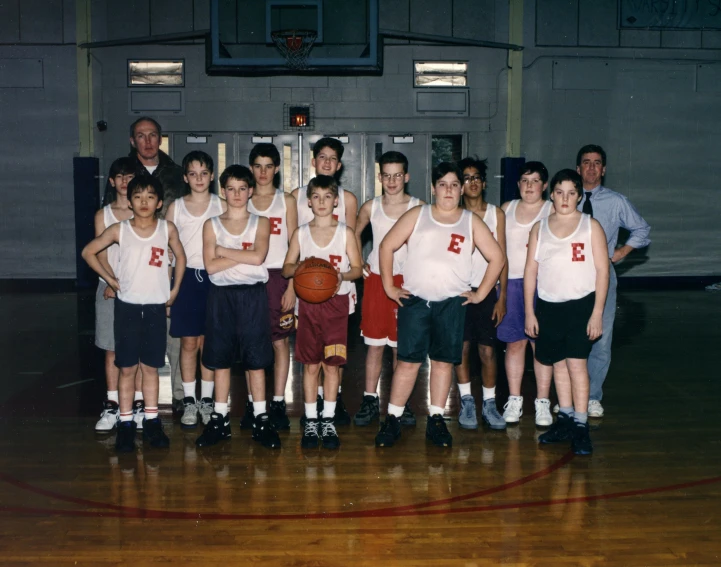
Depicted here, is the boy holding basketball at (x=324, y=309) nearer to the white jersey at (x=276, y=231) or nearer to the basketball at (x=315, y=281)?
the basketball at (x=315, y=281)

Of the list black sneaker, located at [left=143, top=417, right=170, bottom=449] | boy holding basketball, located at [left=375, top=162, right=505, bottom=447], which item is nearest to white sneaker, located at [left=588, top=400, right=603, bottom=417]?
boy holding basketball, located at [left=375, top=162, right=505, bottom=447]

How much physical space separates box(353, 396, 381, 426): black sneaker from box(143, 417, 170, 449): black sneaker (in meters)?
1.06

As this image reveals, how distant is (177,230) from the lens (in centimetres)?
451

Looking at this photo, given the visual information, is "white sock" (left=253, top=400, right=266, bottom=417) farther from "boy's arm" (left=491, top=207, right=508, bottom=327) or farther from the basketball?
"boy's arm" (left=491, top=207, right=508, bottom=327)

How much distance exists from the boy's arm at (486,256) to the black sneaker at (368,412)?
0.91m

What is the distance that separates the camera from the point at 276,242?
465cm

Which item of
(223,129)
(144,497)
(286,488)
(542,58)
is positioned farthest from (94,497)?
(542,58)

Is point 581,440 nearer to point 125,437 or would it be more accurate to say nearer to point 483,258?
point 483,258

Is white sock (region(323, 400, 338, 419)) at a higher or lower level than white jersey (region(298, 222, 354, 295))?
lower

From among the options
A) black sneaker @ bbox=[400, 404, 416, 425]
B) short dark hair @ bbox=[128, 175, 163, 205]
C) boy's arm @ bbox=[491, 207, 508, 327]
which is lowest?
black sneaker @ bbox=[400, 404, 416, 425]

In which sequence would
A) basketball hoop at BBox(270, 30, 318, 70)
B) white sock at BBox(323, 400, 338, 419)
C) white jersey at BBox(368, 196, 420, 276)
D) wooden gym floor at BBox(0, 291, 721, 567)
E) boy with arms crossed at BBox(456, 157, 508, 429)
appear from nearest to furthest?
wooden gym floor at BBox(0, 291, 721, 567)
white sock at BBox(323, 400, 338, 419)
boy with arms crossed at BBox(456, 157, 508, 429)
white jersey at BBox(368, 196, 420, 276)
basketball hoop at BBox(270, 30, 318, 70)

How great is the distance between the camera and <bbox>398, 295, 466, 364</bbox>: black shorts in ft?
14.0

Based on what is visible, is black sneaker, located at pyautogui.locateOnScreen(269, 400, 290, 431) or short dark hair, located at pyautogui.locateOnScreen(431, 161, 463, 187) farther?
black sneaker, located at pyautogui.locateOnScreen(269, 400, 290, 431)

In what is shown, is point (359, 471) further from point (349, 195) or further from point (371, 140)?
point (371, 140)
